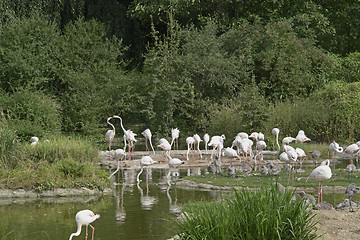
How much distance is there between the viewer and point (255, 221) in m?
6.84

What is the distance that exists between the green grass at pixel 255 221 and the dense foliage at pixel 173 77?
48.9 feet

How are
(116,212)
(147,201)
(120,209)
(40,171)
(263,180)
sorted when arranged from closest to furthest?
(116,212) → (120,209) → (147,201) → (40,171) → (263,180)

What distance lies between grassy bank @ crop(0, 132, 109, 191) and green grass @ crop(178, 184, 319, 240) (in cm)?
633

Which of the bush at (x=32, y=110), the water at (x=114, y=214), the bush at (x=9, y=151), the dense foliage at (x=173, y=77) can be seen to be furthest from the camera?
the dense foliage at (x=173, y=77)

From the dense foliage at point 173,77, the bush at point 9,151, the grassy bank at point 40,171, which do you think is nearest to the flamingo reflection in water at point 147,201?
the grassy bank at point 40,171

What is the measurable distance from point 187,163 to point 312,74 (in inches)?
482

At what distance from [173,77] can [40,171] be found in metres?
13.6

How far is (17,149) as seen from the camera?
13375 millimetres

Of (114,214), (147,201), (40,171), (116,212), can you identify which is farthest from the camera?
(40,171)

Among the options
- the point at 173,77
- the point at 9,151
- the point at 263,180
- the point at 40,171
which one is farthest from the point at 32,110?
the point at 263,180

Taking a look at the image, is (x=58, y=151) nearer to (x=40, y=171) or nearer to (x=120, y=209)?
(x=40, y=171)

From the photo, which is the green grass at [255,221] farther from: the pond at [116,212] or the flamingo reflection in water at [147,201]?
the flamingo reflection in water at [147,201]

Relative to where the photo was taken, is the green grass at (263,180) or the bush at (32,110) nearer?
the green grass at (263,180)

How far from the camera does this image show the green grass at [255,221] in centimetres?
677
